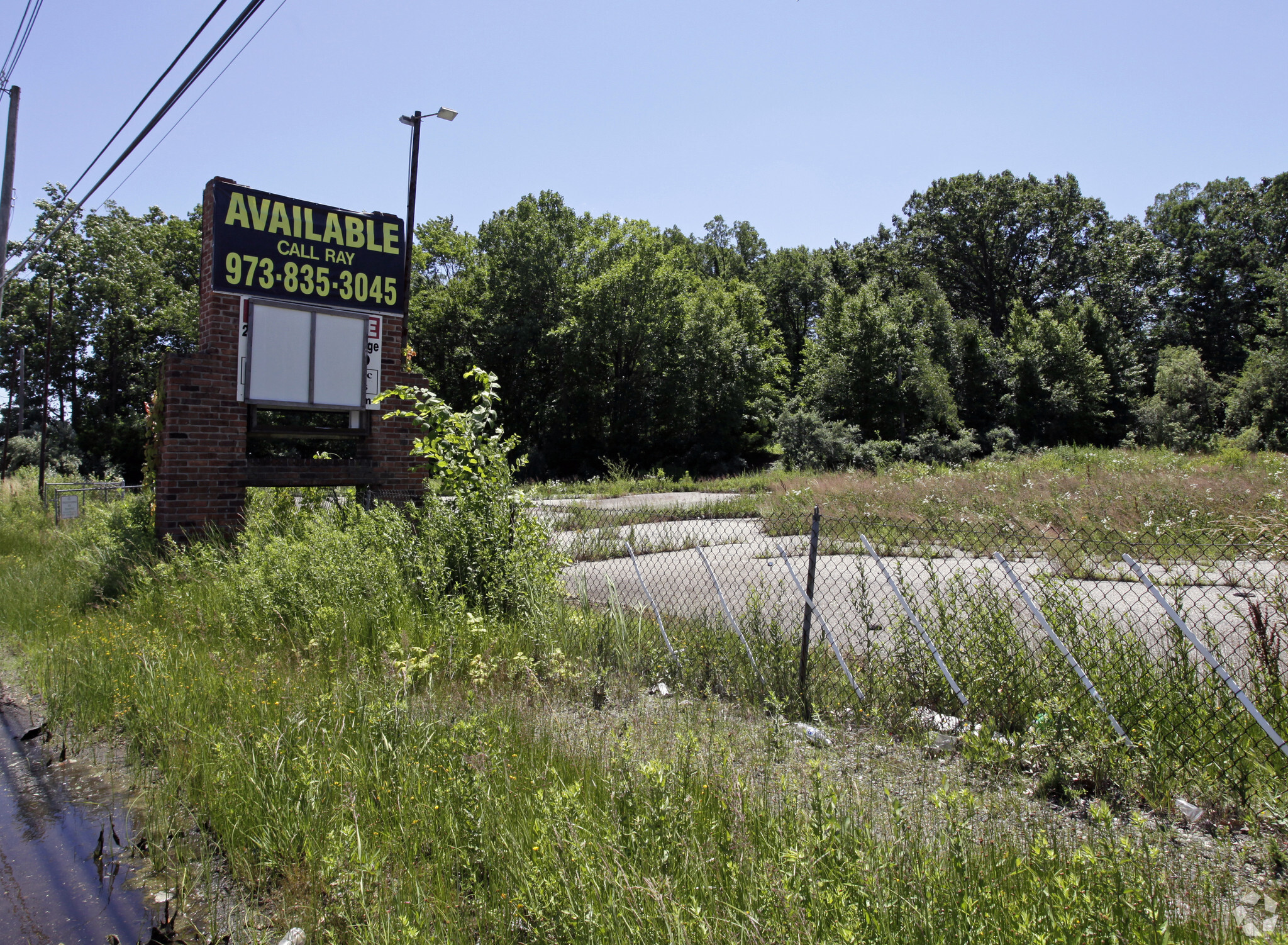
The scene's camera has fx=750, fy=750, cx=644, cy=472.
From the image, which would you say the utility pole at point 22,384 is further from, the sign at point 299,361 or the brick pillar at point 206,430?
the sign at point 299,361

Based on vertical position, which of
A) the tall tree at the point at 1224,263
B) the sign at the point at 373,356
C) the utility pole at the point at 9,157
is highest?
the tall tree at the point at 1224,263

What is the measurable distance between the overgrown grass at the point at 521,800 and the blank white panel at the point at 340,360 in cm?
364

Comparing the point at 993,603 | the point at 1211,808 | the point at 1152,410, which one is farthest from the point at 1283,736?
the point at 1152,410

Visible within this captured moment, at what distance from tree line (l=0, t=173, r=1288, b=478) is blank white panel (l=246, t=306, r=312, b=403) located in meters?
22.7

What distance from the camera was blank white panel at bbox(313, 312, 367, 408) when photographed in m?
9.73

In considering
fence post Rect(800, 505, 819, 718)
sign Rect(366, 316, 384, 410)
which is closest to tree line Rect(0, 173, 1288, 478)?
sign Rect(366, 316, 384, 410)

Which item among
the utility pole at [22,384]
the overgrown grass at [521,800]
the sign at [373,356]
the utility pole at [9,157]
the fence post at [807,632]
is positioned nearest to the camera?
the overgrown grass at [521,800]

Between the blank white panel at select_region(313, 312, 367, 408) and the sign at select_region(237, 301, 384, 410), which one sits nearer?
the sign at select_region(237, 301, 384, 410)

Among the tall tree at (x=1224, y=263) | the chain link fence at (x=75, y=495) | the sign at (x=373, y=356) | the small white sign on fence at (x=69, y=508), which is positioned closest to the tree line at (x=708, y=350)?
the tall tree at (x=1224, y=263)

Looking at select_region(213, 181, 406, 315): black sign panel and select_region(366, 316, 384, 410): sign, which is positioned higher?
select_region(213, 181, 406, 315): black sign panel

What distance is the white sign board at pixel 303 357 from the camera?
9.28 metres

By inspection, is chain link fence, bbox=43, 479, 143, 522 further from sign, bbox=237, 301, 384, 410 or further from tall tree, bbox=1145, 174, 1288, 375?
tall tree, bbox=1145, 174, 1288, 375

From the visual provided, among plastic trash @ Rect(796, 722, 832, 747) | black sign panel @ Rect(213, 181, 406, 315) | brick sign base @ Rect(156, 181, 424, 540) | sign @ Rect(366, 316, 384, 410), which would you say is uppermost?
black sign panel @ Rect(213, 181, 406, 315)

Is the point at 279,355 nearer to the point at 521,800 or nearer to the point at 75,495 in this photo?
the point at 521,800
